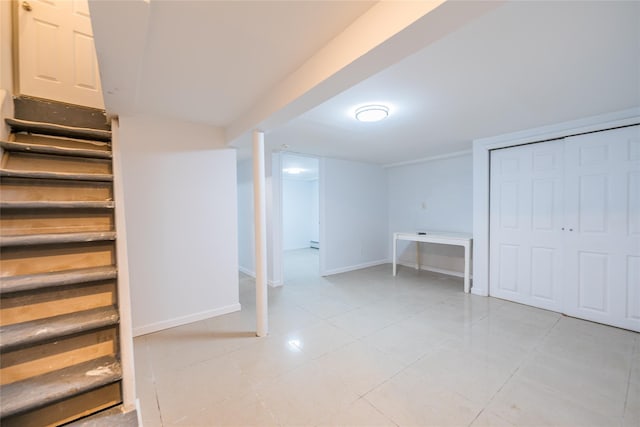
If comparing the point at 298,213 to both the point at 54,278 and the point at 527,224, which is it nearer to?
the point at 527,224

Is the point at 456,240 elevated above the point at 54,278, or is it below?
below

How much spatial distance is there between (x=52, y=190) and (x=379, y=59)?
216 centimetres

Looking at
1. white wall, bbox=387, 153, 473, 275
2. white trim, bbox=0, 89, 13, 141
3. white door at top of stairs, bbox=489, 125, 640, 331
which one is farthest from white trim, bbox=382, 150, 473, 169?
white trim, bbox=0, 89, 13, 141

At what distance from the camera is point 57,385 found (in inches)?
43.4

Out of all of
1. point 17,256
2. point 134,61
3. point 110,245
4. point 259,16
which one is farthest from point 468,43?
point 17,256

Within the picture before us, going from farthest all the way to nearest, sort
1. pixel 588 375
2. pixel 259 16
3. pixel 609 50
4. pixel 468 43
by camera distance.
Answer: pixel 588 375 → pixel 609 50 → pixel 468 43 → pixel 259 16

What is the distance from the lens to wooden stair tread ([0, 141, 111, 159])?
62.5 inches

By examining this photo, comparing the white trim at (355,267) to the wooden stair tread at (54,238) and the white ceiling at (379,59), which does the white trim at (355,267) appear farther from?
A: the wooden stair tread at (54,238)

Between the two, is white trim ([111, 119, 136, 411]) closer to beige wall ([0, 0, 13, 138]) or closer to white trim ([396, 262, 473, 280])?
beige wall ([0, 0, 13, 138])

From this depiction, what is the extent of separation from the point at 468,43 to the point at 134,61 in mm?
2004

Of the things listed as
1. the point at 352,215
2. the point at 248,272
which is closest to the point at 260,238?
the point at 248,272

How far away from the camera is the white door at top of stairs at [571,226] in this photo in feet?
8.63

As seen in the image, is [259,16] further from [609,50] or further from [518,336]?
[518,336]

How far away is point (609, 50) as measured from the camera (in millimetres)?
1586
